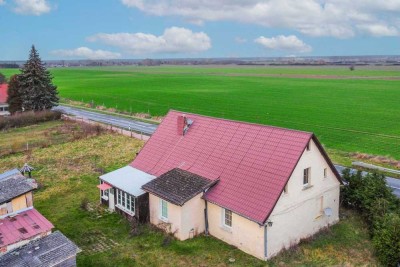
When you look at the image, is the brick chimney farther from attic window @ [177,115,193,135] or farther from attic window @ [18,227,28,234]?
attic window @ [18,227,28,234]

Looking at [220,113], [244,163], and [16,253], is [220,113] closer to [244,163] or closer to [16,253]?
[244,163]

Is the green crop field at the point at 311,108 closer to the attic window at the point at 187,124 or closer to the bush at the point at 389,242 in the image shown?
the bush at the point at 389,242

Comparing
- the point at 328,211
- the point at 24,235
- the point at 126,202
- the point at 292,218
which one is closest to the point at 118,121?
the point at 126,202

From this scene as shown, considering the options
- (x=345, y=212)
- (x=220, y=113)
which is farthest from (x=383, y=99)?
(x=345, y=212)

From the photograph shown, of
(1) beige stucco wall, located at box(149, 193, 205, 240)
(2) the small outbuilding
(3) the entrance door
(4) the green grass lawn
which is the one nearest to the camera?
(4) the green grass lawn

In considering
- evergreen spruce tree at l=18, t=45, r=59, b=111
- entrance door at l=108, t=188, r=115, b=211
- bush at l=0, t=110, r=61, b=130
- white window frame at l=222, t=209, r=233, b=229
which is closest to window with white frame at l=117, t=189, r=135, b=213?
entrance door at l=108, t=188, r=115, b=211

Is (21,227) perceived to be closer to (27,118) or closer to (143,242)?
(143,242)
